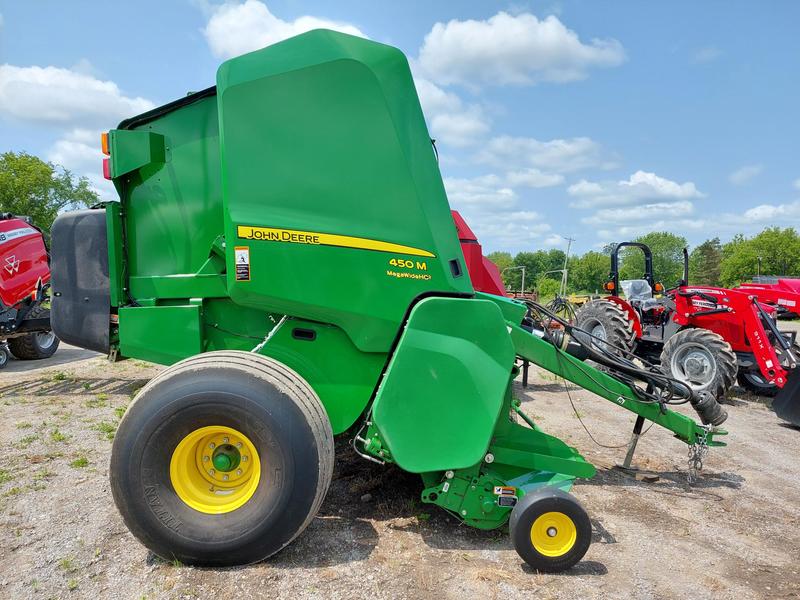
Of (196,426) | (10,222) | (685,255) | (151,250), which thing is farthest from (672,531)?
(10,222)

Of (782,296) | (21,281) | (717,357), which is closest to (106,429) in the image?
(21,281)

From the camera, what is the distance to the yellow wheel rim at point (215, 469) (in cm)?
286

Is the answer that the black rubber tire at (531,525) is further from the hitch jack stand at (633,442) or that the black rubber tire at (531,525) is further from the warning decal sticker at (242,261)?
the warning decal sticker at (242,261)

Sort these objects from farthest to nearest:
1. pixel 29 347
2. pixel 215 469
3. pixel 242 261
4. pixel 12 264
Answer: pixel 29 347 < pixel 12 264 < pixel 242 261 < pixel 215 469

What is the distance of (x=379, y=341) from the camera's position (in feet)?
10.6

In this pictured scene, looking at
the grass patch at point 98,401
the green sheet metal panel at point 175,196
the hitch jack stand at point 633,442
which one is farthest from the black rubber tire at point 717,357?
the grass patch at point 98,401

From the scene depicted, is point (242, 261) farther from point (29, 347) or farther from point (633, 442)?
point (29, 347)

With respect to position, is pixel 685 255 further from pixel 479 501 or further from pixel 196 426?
pixel 196 426

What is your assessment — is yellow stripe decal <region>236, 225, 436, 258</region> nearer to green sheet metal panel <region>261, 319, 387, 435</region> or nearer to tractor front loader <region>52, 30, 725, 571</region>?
tractor front loader <region>52, 30, 725, 571</region>

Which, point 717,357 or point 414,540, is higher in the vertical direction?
point 717,357

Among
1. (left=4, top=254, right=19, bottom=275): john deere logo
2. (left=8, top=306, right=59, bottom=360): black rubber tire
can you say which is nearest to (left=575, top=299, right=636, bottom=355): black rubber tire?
(left=4, top=254, right=19, bottom=275): john deere logo

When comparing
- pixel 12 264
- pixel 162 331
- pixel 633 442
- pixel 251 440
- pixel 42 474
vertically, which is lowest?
pixel 42 474

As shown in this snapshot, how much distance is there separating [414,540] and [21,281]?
9.26 m

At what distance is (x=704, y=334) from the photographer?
25.2 feet
